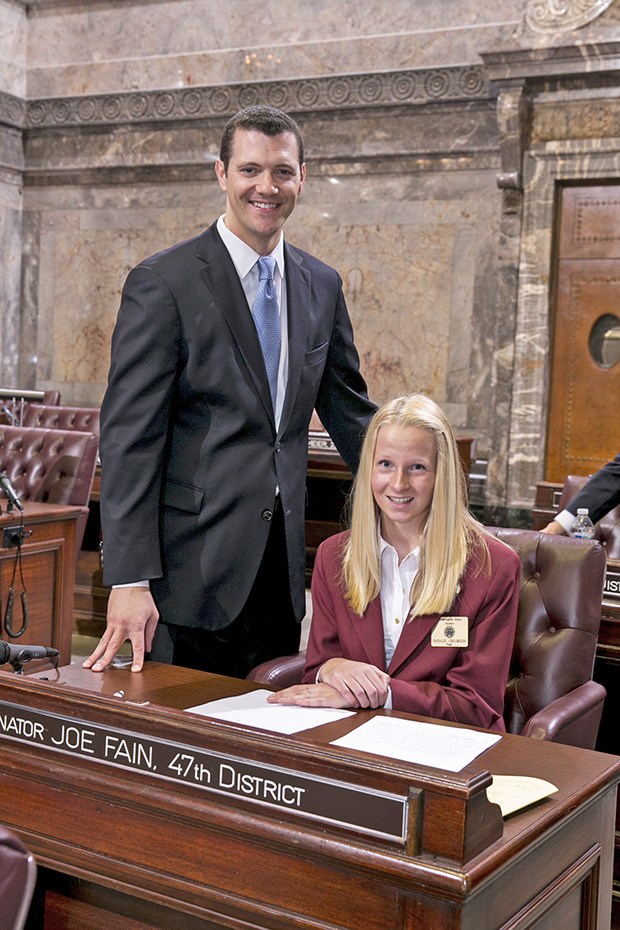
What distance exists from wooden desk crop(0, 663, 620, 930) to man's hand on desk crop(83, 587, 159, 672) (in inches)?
15.6

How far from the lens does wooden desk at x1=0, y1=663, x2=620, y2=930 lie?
1.25 metres

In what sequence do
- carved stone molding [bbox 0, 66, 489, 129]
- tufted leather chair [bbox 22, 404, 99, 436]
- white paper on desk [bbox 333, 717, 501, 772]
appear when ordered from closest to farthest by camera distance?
white paper on desk [bbox 333, 717, 501, 772] < tufted leather chair [bbox 22, 404, 99, 436] < carved stone molding [bbox 0, 66, 489, 129]

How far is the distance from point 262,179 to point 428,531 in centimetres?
78

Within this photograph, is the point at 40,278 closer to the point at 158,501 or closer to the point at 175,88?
the point at 175,88

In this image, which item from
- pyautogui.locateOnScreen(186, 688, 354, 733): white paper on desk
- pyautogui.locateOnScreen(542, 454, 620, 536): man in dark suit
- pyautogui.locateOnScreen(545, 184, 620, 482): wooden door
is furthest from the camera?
pyautogui.locateOnScreen(545, 184, 620, 482): wooden door

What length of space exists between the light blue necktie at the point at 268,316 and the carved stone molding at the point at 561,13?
19.9 ft

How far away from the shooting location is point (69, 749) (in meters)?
1.55

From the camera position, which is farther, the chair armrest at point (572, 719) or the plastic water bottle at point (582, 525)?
the plastic water bottle at point (582, 525)

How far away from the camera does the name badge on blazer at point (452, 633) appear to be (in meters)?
2.10

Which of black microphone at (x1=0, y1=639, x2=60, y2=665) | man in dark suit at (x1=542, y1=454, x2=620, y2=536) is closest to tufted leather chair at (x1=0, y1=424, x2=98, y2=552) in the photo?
man in dark suit at (x1=542, y1=454, x2=620, y2=536)

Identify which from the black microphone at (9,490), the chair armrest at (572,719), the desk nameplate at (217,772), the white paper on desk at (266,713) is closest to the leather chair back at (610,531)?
the chair armrest at (572,719)

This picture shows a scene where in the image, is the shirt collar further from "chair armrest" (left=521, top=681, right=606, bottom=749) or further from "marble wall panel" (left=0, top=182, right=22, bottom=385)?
"marble wall panel" (left=0, top=182, right=22, bottom=385)

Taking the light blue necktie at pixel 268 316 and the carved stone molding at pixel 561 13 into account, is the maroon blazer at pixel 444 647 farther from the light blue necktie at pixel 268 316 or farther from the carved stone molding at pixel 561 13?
the carved stone molding at pixel 561 13

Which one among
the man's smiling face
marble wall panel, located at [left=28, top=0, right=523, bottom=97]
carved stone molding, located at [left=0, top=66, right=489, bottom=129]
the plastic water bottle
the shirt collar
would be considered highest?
marble wall panel, located at [left=28, top=0, right=523, bottom=97]
